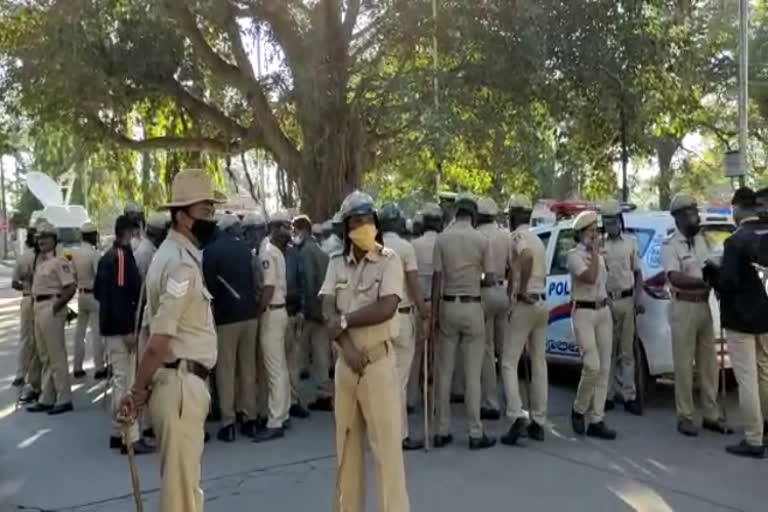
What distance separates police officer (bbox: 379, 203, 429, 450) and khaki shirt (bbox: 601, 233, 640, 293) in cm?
191

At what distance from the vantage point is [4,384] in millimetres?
10156

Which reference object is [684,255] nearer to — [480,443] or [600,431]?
[600,431]

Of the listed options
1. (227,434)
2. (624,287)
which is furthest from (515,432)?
(227,434)

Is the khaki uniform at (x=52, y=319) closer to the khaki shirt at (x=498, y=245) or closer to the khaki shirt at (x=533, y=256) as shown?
the khaki shirt at (x=498, y=245)

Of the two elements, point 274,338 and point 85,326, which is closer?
point 274,338

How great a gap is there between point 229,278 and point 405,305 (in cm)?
150

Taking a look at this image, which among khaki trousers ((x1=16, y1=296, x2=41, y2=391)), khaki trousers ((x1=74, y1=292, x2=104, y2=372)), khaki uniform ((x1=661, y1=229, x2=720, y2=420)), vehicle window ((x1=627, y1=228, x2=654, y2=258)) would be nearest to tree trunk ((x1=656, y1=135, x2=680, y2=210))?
vehicle window ((x1=627, y1=228, x2=654, y2=258))

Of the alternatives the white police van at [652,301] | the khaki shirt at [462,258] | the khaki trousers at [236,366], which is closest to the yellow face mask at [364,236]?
the khaki shirt at [462,258]

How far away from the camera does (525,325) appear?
6812mm

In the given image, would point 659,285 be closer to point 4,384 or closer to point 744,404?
point 744,404

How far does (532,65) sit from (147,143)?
733 centimetres

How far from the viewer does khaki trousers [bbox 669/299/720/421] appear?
695 centimetres

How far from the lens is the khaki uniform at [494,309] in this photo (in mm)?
7186

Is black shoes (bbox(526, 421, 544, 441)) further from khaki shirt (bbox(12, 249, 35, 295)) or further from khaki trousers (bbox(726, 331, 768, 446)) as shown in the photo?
khaki shirt (bbox(12, 249, 35, 295))
